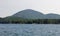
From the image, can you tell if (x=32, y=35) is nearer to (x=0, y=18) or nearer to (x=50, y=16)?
(x=50, y=16)

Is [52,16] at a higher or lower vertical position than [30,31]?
higher

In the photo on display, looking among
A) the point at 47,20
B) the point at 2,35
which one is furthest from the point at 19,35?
the point at 47,20

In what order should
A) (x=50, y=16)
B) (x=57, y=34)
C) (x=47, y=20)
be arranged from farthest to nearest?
(x=50, y=16) < (x=47, y=20) < (x=57, y=34)

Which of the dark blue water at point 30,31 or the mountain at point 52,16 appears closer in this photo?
the dark blue water at point 30,31

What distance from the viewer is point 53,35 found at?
10.8ft

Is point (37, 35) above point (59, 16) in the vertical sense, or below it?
below

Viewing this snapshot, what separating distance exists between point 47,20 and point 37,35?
3.23m

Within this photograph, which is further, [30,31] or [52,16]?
[52,16]

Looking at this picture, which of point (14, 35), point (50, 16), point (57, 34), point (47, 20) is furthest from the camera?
point (50, 16)

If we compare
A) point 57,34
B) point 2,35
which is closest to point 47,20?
point 57,34

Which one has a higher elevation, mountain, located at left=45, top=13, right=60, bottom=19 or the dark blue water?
mountain, located at left=45, top=13, right=60, bottom=19

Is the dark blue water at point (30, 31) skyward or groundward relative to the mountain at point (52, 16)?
groundward

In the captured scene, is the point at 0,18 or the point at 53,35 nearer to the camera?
the point at 53,35

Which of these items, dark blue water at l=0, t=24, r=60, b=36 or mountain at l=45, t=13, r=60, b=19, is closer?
dark blue water at l=0, t=24, r=60, b=36
